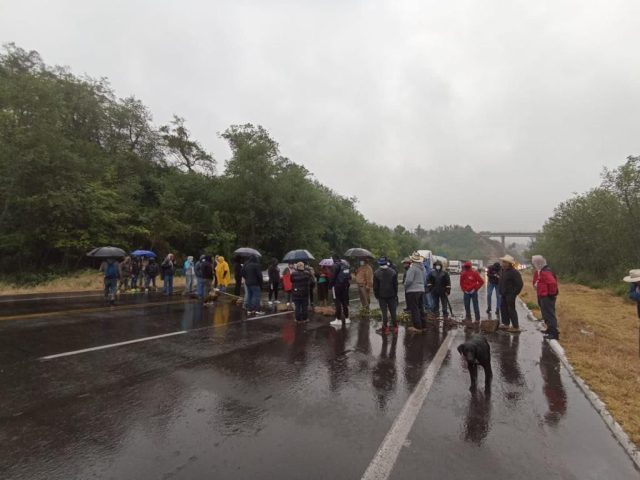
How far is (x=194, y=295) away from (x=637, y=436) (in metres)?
15.0

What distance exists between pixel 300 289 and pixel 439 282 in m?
4.16

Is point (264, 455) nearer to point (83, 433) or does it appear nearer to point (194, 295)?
point (83, 433)

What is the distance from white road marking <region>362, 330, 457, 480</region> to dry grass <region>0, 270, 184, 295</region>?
1767 centimetres

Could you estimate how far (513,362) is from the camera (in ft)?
23.2

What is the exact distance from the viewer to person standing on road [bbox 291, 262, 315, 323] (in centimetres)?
1046

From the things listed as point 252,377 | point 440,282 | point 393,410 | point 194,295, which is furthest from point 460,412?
point 194,295

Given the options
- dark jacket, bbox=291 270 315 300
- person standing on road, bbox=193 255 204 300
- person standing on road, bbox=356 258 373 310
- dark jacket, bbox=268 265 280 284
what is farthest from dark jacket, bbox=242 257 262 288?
person standing on road, bbox=193 255 204 300

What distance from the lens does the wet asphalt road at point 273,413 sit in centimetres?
336

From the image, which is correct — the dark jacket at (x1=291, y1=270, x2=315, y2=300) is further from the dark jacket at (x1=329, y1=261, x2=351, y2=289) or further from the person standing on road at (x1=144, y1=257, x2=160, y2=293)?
the person standing on road at (x1=144, y1=257, x2=160, y2=293)

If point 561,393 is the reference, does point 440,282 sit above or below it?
above

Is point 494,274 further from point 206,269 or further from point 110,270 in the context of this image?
point 110,270

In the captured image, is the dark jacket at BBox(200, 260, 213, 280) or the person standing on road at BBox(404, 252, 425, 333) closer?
the person standing on road at BBox(404, 252, 425, 333)

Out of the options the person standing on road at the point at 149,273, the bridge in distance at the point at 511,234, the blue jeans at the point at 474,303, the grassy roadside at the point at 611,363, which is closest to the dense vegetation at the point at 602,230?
the grassy roadside at the point at 611,363

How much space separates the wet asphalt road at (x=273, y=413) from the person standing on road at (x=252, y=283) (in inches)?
152
